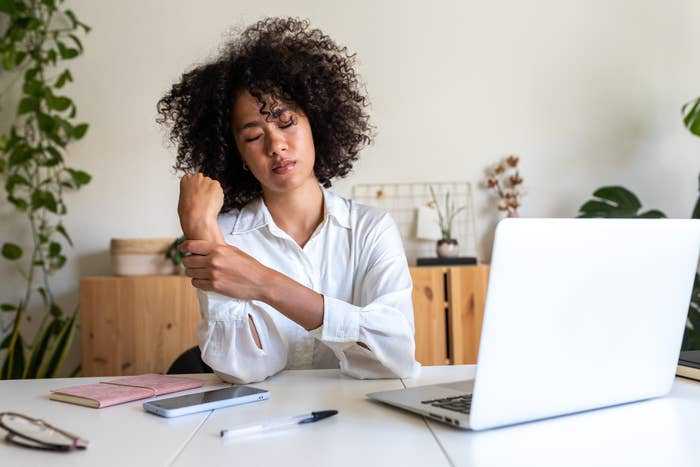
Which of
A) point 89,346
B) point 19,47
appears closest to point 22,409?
point 89,346

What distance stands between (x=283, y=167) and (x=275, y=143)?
0.19ft

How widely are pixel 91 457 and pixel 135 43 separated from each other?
2.90 metres

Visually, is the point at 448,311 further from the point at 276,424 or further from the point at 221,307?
the point at 276,424

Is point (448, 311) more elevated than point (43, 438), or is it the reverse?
point (43, 438)

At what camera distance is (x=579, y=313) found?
0.99m

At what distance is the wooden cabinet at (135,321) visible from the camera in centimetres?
317

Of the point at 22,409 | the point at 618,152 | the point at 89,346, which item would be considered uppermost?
the point at 618,152

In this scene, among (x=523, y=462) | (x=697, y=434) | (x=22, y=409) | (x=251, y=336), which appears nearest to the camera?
(x=523, y=462)

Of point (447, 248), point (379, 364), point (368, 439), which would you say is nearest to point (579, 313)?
point (368, 439)

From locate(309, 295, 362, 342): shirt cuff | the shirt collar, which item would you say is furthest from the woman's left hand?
the shirt collar

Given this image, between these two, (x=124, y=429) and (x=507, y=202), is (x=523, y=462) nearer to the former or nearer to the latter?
(x=124, y=429)

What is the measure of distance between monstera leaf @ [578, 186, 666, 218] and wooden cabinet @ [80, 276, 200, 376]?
1.74 m

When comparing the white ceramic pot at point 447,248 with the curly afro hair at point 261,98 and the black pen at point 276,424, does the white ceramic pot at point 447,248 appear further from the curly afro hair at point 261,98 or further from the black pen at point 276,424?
the black pen at point 276,424

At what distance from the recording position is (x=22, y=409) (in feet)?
4.08
